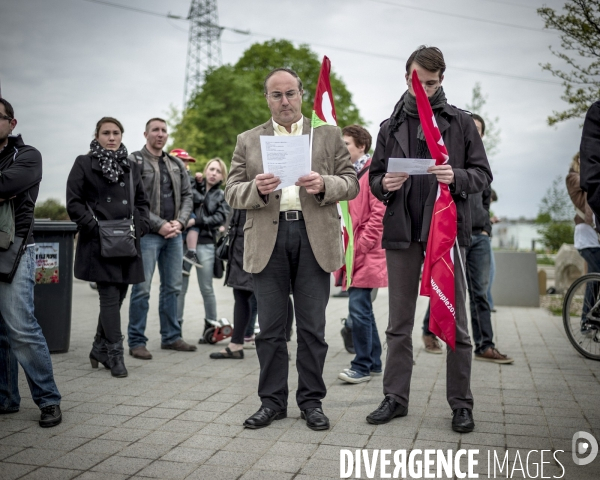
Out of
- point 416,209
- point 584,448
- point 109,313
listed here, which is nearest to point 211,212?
point 109,313

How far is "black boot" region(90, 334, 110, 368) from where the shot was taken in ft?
20.7

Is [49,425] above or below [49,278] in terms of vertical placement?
below

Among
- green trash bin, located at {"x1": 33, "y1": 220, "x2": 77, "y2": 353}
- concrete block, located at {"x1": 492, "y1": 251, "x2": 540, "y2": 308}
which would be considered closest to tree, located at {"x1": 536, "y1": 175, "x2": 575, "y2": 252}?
concrete block, located at {"x1": 492, "y1": 251, "x2": 540, "y2": 308}

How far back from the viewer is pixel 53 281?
7113mm

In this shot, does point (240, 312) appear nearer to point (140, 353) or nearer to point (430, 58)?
point (140, 353)

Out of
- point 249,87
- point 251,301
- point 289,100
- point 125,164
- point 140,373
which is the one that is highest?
point 249,87

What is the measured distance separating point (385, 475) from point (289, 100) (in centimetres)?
242

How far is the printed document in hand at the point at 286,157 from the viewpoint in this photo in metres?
4.21

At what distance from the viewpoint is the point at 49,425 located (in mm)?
4445

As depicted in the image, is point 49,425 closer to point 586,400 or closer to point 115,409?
point 115,409

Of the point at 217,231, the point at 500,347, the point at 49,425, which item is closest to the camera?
the point at 49,425

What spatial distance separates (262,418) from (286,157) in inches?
67.3

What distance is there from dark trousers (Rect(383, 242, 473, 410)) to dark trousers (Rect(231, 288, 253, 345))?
239cm

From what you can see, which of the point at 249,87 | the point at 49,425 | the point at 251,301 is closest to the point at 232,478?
the point at 49,425
